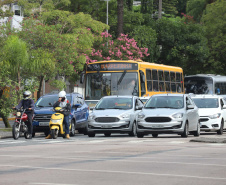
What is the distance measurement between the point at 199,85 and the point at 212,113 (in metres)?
23.4

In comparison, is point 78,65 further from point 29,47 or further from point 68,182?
point 68,182

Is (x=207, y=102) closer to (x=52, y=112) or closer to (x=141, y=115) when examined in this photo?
(x=141, y=115)

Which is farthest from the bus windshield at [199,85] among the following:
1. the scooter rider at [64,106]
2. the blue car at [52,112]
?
the scooter rider at [64,106]

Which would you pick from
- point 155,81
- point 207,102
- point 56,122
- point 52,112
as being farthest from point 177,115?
point 155,81

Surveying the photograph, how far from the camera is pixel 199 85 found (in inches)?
2106

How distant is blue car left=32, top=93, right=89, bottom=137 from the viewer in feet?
92.2

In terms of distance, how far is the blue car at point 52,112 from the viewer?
28.1m

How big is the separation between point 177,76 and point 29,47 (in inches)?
412

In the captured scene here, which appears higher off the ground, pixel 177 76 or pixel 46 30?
pixel 46 30

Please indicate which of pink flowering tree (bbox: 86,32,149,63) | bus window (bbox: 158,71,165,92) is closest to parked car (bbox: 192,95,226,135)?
bus window (bbox: 158,71,165,92)

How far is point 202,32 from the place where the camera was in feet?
216

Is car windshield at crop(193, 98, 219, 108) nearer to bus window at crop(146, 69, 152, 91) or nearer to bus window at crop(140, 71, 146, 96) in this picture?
bus window at crop(140, 71, 146, 96)

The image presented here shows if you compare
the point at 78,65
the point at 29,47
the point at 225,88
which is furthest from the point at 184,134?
the point at 225,88

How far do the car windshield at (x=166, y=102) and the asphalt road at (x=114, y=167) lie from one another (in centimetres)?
816
